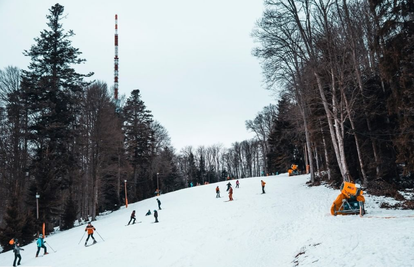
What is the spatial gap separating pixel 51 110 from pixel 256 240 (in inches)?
1020

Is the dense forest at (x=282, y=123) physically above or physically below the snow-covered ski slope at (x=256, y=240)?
above

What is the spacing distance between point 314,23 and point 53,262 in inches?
929

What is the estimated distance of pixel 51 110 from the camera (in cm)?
3062

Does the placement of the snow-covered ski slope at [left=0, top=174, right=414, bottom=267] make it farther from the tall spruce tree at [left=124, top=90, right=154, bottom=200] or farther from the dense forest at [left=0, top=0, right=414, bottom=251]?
the tall spruce tree at [left=124, top=90, right=154, bottom=200]

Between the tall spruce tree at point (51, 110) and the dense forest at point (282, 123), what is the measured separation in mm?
108

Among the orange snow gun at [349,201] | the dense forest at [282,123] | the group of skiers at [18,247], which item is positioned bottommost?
the group of skiers at [18,247]

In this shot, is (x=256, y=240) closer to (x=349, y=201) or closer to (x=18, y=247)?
(x=349, y=201)

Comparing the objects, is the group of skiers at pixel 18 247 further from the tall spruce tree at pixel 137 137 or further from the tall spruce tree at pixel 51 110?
the tall spruce tree at pixel 137 137

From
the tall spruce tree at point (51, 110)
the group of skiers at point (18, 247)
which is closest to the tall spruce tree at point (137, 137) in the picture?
the tall spruce tree at point (51, 110)

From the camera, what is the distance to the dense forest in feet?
54.2

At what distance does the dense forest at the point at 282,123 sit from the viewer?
16.5 m

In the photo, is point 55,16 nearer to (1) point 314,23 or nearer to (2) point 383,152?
(1) point 314,23

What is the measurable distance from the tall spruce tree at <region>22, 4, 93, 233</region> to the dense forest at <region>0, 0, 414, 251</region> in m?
0.11

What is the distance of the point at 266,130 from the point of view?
70.0m
